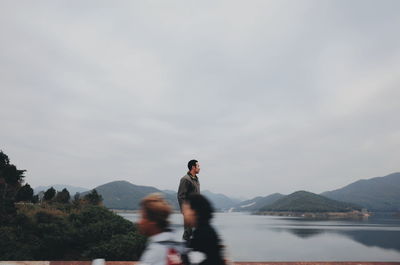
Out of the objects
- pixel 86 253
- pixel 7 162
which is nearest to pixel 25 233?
pixel 86 253

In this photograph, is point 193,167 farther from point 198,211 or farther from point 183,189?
point 198,211

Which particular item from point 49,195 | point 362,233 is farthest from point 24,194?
point 362,233

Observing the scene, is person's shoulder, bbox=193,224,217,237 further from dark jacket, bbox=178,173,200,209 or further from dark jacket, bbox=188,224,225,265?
dark jacket, bbox=178,173,200,209

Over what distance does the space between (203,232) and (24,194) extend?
224 feet

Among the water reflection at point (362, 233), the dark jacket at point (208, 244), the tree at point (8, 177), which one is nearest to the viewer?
the dark jacket at point (208, 244)

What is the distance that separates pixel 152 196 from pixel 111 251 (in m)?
37.4

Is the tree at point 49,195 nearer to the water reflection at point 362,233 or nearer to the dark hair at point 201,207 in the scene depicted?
the water reflection at point 362,233

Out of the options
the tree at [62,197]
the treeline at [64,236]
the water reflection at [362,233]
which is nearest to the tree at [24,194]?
the tree at [62,197]

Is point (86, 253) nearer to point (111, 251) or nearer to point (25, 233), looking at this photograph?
point (111, 251)

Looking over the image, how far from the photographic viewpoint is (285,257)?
53.6 metres

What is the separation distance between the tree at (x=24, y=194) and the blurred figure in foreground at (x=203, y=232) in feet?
217

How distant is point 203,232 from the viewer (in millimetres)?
3217

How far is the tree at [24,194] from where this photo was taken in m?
60.9

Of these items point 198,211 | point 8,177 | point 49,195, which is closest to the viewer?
point 198,211
